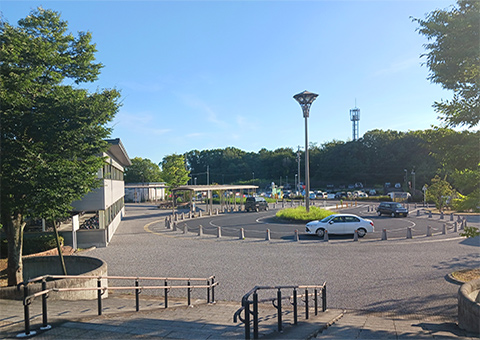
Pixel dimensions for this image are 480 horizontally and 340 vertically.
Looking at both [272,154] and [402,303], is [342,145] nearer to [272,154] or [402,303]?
[272,154]

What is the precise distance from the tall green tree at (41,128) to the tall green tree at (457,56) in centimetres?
885

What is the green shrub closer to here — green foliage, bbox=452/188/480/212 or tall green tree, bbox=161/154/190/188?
green foliage, bbox=452/188/480/212

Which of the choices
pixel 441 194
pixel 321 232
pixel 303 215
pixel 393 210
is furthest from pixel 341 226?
pixel 441 194

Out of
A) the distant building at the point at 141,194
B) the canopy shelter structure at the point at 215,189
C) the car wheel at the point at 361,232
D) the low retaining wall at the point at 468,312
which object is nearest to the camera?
the low retaining wall at the point at 468,312

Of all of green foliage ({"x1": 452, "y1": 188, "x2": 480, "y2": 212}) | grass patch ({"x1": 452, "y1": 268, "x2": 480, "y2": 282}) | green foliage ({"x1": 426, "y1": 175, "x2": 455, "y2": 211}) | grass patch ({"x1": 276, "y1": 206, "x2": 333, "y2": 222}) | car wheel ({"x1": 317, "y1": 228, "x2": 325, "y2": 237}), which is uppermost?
green foliage ({"x1": 452, "y1": 188, "x2": 480, "y2": 212})

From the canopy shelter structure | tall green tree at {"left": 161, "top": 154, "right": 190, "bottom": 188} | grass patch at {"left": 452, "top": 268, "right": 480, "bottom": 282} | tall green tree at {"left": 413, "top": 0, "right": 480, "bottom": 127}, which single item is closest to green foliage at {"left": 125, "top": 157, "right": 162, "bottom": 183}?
tall green tree at {"left": 161, "top": 154, "right": 190, "bottom": 188}

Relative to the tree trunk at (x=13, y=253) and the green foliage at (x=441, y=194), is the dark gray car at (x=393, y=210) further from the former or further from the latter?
the tree trunk at (x=13, y=253)

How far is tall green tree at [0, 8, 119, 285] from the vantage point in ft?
31.8

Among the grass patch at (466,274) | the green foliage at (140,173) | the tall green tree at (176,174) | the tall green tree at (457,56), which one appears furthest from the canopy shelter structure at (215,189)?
the green foliage at (140,173)

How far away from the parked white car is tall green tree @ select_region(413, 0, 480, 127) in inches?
536

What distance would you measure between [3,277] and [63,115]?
20.0 feet

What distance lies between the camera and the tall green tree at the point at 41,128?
9.71 meters

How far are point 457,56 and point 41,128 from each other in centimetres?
1003

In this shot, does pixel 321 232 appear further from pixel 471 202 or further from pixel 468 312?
pixel 468 312
